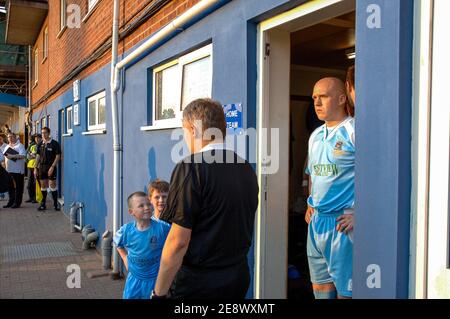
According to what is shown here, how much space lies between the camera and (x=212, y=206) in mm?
2299

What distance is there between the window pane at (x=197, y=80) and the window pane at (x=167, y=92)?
17cm

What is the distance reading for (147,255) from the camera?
10.9 feet

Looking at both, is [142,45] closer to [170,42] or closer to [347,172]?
[170,42]

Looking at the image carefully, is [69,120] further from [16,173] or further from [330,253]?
[330,253]

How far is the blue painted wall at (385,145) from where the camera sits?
2.14 meters

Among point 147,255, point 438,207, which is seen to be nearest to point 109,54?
point 147,255

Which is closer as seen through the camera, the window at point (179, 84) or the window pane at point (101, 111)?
the window at point (179, 84)

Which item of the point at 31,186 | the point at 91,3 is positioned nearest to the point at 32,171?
the point at 31,186

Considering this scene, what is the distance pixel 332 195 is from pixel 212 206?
93cm

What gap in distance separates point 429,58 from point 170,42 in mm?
3220

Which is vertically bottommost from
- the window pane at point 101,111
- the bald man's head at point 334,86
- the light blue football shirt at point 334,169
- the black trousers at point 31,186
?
the black trousers at point 31,186

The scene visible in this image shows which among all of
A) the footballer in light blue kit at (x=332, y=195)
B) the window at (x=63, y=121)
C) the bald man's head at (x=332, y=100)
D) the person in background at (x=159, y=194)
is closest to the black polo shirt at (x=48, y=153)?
the window at (x=63, y=121)

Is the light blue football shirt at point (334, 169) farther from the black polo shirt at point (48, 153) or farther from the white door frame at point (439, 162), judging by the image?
the black polo shirt at point (48, 153)

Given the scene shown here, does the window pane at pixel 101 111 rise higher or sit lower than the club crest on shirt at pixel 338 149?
higher
